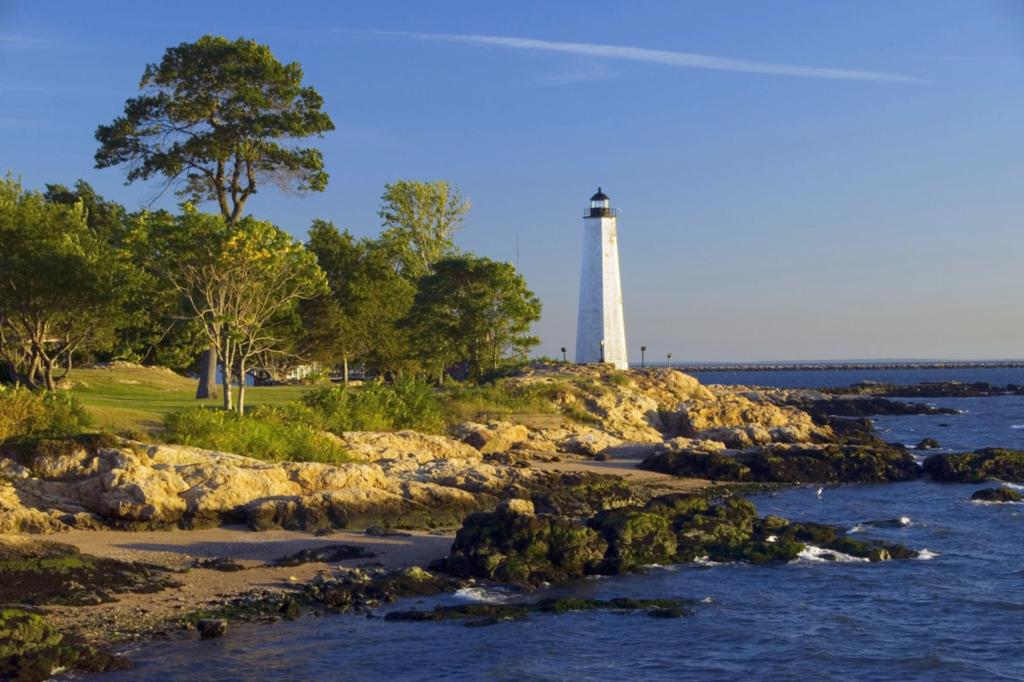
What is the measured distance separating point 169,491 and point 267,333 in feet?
63.7

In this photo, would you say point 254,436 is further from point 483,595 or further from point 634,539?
point 483,595

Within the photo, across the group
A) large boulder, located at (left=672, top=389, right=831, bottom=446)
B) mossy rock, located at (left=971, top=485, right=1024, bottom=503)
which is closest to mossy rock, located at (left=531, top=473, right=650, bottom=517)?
mossy rock, located at (left=971, top=485, right=1024, bottom=503)

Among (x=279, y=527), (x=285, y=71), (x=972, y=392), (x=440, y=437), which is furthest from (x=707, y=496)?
(x=972, y=392)

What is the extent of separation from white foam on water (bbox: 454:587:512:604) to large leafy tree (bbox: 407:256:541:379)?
3071 cm

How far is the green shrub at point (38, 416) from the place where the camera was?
864 inches

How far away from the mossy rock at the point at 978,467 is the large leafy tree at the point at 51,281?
25427mm

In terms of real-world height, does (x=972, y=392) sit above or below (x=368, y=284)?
below

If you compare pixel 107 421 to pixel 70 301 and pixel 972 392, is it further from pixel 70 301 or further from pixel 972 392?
pixel 972 392

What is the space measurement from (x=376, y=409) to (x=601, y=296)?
32.6m

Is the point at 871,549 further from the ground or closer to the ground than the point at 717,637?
further from the ground

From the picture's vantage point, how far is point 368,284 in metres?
46.8

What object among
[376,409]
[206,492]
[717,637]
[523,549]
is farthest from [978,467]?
[206,492]

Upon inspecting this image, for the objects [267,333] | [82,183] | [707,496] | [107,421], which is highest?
[82,183]

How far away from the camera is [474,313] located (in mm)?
47281
